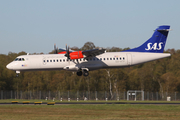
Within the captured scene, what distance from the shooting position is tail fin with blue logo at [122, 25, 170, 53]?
44569 millimetres

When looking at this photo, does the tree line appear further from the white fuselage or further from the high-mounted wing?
the high-mounted wing

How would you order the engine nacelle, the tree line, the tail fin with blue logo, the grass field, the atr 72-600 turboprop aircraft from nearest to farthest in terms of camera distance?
the grass field
the engine nacelle
the atr 72-600 turboprop aircraft
the tail fin with blue logo
the tree line

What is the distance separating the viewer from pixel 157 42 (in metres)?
44.8

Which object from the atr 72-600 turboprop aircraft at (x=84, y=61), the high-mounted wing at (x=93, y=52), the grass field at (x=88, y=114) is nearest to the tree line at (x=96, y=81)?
the atr 72-600 turboprop aircraft at (x=84, y=61)

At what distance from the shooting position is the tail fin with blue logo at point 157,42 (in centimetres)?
4457

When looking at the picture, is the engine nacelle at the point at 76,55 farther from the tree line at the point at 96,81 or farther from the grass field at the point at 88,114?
the tree line at the point at 96,81

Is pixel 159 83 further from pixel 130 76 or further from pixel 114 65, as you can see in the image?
pixel 114 65

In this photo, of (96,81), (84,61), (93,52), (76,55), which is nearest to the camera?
(76,55)

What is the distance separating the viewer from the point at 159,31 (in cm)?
4509

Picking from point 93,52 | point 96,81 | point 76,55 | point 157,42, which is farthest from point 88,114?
point 96,81

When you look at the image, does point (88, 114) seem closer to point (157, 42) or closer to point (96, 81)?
point (157, 42)

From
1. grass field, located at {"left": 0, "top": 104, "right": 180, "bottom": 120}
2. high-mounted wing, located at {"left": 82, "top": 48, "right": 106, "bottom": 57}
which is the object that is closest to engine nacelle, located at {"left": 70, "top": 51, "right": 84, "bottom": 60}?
high-mounted wing, located at {"left": 82, "top": 48, "right": 106, "bottom": 57}

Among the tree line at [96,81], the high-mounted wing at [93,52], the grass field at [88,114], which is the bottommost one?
the grass field at [88,114]

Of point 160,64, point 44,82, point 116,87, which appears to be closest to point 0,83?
point 44,82
